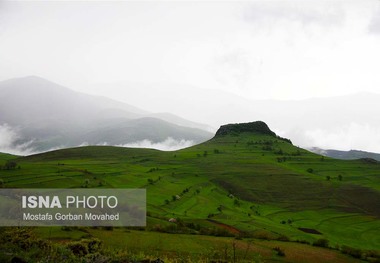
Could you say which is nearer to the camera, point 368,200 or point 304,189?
point 368,200

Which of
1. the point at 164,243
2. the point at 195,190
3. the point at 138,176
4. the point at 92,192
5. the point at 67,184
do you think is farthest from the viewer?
the point at 138,176

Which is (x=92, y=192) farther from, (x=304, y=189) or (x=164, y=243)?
(x=304, y=189)

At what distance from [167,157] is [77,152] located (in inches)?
2014

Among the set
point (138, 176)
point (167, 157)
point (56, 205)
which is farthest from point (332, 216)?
point (167, 157)

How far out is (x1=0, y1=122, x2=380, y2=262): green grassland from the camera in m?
36.3

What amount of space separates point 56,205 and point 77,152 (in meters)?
152

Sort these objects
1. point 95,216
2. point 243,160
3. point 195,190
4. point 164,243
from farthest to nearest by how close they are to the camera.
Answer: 1. point 243,160
2. point 195,190
3. point 95,216
4. point 164,243

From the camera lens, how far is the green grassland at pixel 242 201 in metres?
36.3

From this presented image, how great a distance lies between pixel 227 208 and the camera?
85.2 m

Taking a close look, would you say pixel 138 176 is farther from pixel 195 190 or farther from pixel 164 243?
pixel 164 243

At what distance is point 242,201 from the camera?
330 feet

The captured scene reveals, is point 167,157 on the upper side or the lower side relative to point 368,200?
upper

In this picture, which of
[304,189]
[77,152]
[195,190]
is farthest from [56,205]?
[77,152]

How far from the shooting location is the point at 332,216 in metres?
91.2
